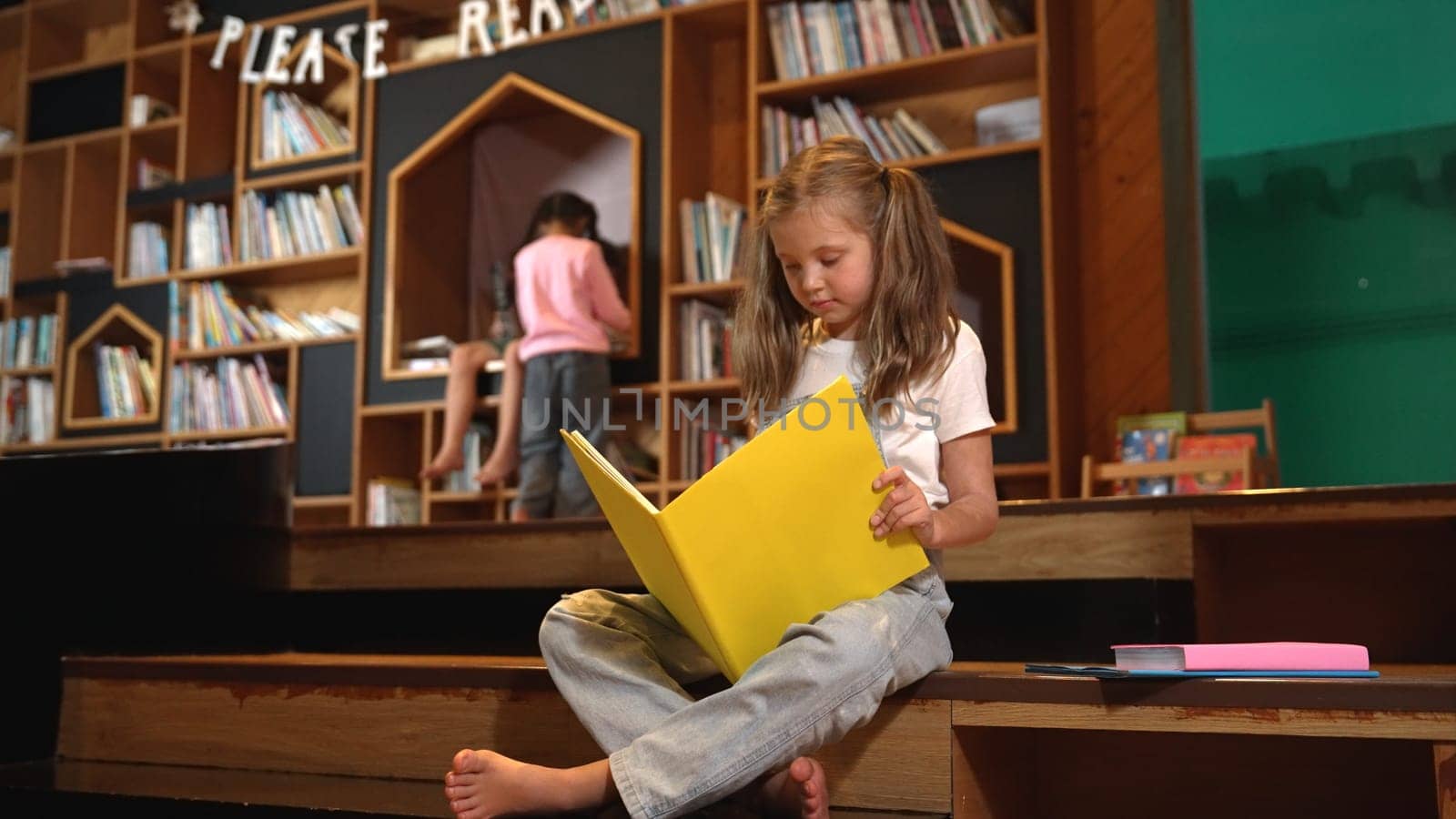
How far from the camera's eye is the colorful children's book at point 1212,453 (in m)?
3.33

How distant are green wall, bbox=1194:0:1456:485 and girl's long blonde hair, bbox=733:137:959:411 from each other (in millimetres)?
2452

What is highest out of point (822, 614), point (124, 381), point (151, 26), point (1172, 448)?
point (151, 26)

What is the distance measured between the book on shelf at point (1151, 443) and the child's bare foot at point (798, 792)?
2.31 m

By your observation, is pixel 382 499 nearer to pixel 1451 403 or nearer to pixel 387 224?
pixel 387 224

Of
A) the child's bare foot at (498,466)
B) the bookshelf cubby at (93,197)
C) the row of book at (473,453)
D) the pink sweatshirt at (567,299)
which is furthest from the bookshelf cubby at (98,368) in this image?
the pink sweatshirt at (567,299)

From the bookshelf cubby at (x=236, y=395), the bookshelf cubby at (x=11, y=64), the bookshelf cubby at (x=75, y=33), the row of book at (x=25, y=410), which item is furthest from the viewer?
the bookshelf cubby at (x=11, y=64)

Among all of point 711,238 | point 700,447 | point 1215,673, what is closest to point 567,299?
point 711,238

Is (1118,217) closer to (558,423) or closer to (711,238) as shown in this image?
(711,238)

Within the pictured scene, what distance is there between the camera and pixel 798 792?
1.35m

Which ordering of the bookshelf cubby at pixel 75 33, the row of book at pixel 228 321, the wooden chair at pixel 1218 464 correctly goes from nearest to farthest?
Answer: the wooden chair at pixel 1218 464 → the row of book at pixel 228 321 → the bookshelf cubby at pixel 75 33

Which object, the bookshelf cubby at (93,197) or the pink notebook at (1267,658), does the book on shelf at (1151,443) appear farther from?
the bookshelf cubby at (93,197)

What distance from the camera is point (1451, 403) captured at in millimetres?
3533

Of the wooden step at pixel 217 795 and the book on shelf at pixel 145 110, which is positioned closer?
the wooden step at pixel 217 795

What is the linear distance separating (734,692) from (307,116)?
13.3 ft
